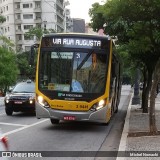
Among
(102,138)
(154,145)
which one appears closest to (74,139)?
(102,138)

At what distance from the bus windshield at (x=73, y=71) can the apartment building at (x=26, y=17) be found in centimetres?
8806

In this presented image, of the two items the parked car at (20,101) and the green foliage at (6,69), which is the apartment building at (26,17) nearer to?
the green foliage at (6,69)

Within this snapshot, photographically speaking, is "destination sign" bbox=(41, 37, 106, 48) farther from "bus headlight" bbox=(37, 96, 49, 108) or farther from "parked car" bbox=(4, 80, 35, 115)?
"parked car" bbox=(4, 80, 35, 115)

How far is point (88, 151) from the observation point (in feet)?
34.4

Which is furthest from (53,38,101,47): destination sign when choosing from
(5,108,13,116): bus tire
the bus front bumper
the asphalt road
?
(5,108,13,116): bus tire

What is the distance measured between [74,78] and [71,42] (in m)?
1.30

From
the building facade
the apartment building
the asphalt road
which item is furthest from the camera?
the building facade

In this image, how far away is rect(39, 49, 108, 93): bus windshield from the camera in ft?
46.4

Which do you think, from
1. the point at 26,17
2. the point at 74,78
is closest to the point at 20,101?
the point at 74,78

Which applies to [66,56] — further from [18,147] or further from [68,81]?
[18,147]

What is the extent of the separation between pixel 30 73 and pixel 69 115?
60228mm

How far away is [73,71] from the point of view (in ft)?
46.5

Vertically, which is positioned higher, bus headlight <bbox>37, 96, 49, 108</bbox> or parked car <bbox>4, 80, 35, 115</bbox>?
bus headlight <bbox>37, 96, 49, 108</bbox>

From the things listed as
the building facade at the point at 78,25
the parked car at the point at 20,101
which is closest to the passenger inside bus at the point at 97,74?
the parked car at the point at 20,101
